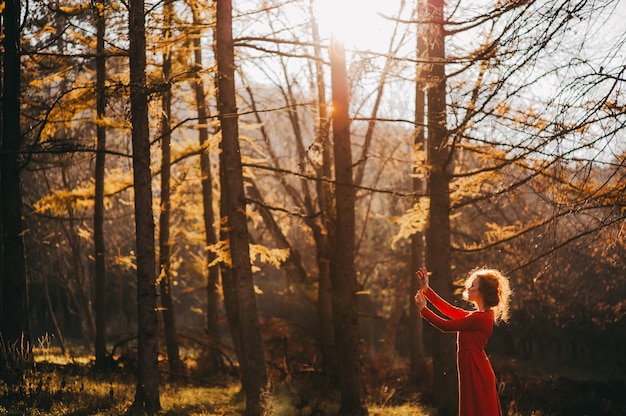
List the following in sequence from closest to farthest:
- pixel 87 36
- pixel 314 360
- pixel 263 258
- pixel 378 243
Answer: pixel 263 258
pixel 87 36
pixel 314 360
pixel 378 243

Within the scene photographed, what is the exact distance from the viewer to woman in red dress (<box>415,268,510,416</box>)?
226 inches

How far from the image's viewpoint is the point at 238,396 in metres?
12.3

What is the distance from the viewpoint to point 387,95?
1691 cm

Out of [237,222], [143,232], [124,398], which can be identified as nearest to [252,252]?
[237,222]

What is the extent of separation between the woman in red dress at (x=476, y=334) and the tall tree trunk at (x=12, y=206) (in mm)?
7464

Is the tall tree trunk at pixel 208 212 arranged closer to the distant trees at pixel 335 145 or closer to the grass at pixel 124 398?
the distant trees at pixel 335 145

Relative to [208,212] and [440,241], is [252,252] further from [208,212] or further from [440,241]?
[208,212]

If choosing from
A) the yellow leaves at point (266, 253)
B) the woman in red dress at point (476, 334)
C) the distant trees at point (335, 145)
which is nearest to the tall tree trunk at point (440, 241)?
the distant trees at point (335, 145)

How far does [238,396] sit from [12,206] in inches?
230

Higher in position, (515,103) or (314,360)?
(515,103)

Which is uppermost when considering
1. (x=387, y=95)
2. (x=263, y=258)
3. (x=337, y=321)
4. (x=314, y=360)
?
(x=387, y=95)

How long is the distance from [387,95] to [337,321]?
8.50m

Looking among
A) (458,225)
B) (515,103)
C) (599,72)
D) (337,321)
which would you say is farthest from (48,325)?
(599,72)

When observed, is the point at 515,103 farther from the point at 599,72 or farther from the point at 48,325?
the point at 48,325
